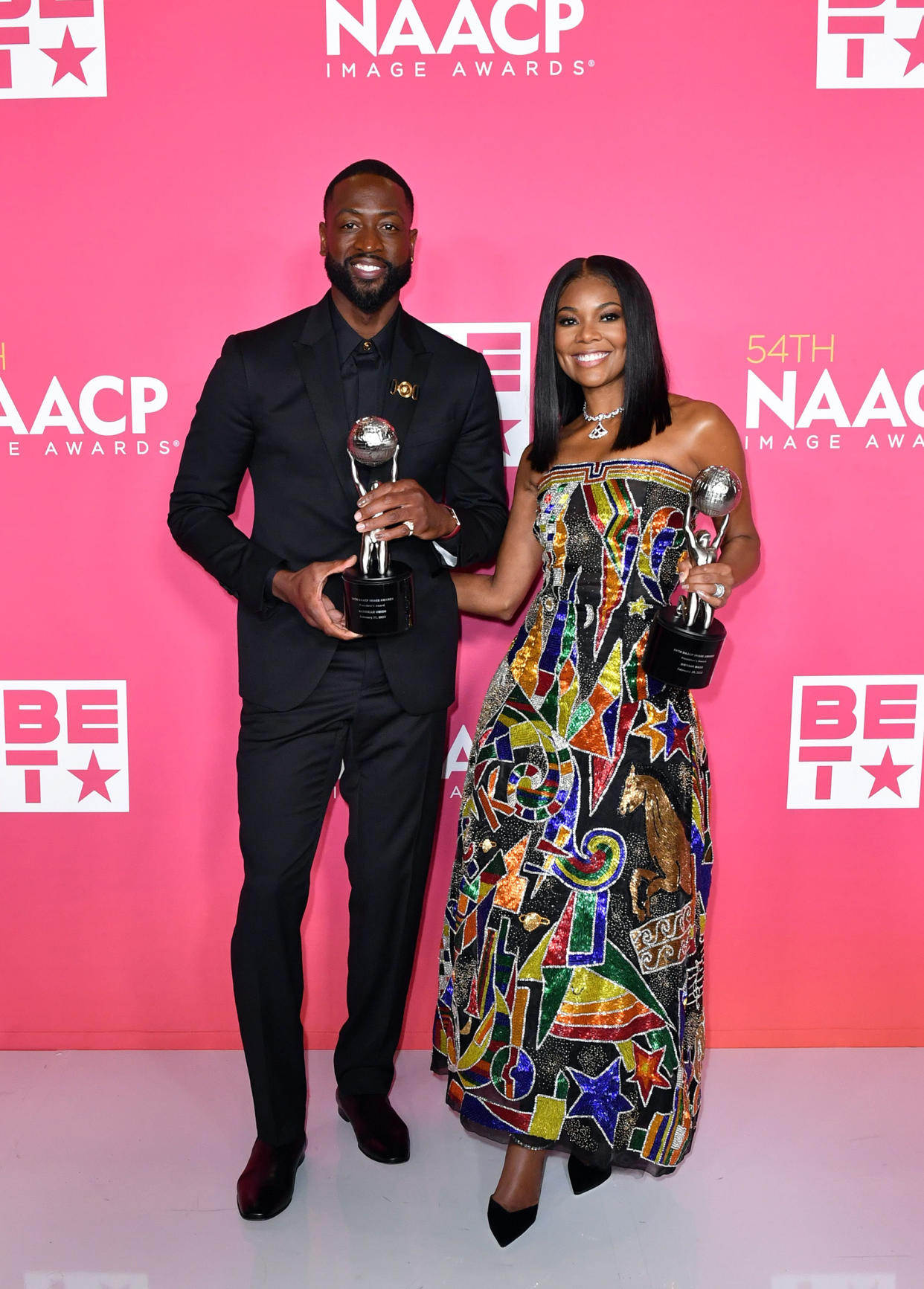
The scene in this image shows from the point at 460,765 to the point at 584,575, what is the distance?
2.85 feet

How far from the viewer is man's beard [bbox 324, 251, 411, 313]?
2367 millimetres

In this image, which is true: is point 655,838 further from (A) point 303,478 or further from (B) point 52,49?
(B) point 52,49

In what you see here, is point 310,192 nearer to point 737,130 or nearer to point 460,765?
point 737,130

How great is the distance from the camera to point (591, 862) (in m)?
2.27

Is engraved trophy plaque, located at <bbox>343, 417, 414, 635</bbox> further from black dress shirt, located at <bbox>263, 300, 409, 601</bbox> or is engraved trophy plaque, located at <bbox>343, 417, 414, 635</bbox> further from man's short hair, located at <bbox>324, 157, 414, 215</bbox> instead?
man's short hair, located at <bbox>324, 157, 414, 215</bbox>

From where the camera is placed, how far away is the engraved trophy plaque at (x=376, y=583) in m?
2.12

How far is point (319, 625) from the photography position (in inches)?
88.6

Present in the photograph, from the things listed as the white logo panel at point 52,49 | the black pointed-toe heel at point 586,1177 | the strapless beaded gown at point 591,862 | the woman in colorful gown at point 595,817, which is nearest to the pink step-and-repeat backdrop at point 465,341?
the white logo panel at point 52,49

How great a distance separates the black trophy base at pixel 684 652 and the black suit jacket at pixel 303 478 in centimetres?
52

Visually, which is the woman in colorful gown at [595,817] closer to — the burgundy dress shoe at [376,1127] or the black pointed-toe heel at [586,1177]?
the black pointed-toe heel at [586,1177]

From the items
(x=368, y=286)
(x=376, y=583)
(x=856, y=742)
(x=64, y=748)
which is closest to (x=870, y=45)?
(x=368, y=286)

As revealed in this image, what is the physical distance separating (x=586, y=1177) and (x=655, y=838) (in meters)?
0.83

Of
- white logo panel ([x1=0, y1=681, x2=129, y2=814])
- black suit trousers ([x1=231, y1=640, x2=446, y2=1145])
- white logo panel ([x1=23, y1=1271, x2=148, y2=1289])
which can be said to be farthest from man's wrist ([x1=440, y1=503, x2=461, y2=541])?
white logo panel ([x1=23, y1=1271, x2=148, y2=1289])

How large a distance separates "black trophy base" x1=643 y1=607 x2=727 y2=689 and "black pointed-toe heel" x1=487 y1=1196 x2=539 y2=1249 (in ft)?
3.84
